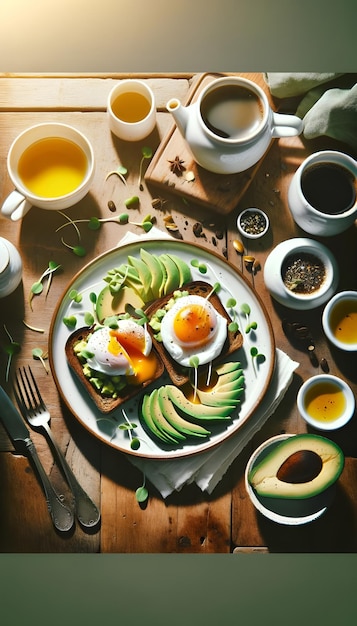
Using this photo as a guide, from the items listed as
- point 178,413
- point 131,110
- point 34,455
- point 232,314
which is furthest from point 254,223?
point 34,455

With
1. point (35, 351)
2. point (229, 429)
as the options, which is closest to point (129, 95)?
point (35, 351)

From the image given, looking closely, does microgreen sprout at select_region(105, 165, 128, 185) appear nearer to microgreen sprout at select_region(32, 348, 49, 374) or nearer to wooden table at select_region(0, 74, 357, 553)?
wooden table at select_region(0, 74, 357, 553)

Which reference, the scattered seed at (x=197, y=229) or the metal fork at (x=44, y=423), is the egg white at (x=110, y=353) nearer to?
the metal fork at (x=44, y=423)

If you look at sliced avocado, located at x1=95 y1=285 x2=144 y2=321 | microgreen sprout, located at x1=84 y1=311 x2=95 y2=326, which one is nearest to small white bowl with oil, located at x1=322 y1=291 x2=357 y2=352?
sliced avocado, located at x1=95 y1=285 x2=144 y2=321

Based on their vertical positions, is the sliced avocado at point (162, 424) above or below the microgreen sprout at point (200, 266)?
below

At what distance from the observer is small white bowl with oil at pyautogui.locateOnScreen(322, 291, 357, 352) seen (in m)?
1.98

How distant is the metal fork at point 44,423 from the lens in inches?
76.9

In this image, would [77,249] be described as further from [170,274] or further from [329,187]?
[329,187]

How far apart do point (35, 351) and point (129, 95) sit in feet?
2.60

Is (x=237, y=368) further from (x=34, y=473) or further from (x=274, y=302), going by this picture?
(x=34, y=473)

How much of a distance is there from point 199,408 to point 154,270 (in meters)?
0.41

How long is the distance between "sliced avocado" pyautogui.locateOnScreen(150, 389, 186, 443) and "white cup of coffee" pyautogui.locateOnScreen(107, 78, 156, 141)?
2.53 feet

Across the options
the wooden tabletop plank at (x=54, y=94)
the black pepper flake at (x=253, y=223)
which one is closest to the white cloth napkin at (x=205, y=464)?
the black pepper flake at (x=253, y=223)

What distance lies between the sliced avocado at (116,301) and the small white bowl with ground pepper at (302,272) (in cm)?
39
